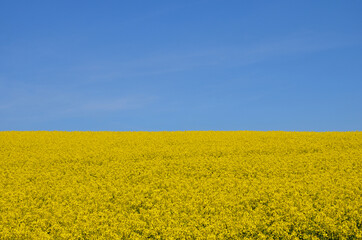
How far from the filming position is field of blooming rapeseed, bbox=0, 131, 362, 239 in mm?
9477

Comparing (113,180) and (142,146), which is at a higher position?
(142,146)

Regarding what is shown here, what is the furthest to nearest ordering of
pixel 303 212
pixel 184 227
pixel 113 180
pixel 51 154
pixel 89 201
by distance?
1. pixel 51 154
2. pixel 113 180
3. pixel 89 201
4. pixel 303 212
5. pixel 184 227

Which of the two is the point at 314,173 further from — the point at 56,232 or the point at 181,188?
the point at 56,232

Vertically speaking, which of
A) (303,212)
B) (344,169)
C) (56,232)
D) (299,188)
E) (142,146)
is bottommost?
(56,232)

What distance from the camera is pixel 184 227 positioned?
30.8ft

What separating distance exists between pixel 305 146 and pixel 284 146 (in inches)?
50.4

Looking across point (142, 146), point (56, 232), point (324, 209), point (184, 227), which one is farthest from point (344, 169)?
point (56, 232)

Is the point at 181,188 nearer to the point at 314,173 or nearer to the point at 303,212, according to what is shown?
the point at 303,212

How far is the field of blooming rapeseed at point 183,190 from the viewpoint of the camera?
373 inches

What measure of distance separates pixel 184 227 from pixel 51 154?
12.5m

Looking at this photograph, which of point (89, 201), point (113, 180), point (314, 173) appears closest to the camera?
point (89, 201)

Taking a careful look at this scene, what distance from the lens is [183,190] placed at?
12375mm

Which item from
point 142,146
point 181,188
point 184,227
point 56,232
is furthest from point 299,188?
point 142,146

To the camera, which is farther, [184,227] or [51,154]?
[51,154]
